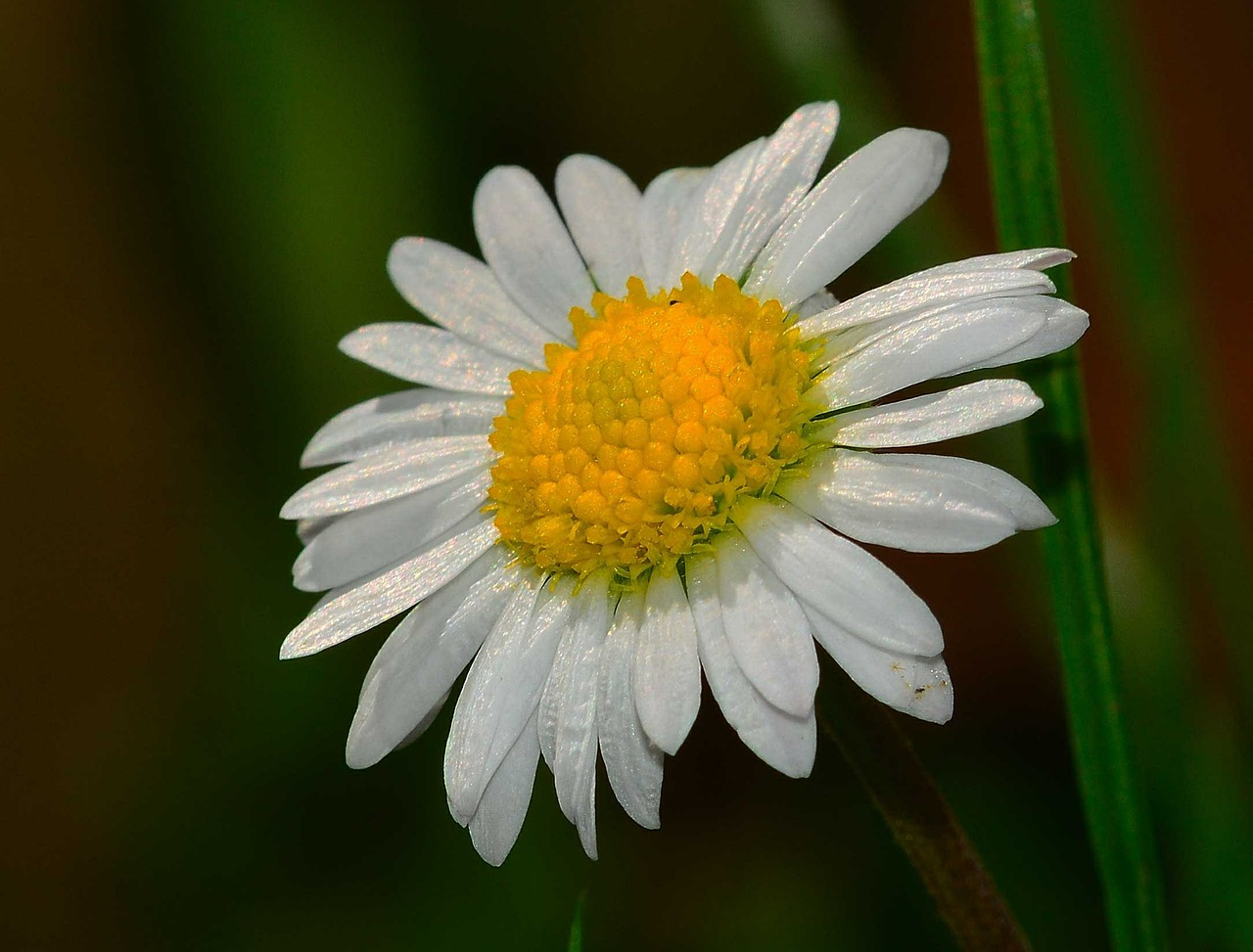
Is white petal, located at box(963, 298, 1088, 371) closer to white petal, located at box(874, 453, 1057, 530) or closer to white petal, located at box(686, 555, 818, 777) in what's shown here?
white petal, located at box(874, 453, 1057, 530)

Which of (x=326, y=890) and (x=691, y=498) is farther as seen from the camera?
(x=326, y=890)

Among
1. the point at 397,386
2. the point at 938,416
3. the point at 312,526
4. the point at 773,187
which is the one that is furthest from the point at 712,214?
the point at 397,386

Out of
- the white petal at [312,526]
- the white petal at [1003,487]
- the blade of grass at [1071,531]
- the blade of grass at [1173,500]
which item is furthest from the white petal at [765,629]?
the blade of grass at [1173,500]

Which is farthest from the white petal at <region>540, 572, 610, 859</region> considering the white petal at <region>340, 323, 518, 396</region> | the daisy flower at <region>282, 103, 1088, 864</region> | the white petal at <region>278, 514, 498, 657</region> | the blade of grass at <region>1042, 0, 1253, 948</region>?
the blade of grass at <region>1042, 0, 1253, 948</region>

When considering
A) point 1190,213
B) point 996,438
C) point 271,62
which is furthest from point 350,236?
point 1190,213

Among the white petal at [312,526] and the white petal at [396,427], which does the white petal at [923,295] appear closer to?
the white petal at [396,427]

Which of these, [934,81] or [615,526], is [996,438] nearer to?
[615,526]
